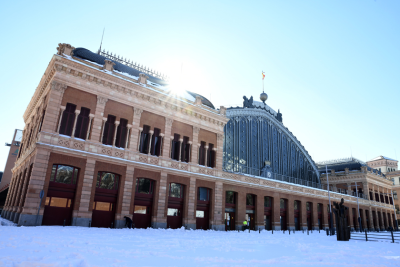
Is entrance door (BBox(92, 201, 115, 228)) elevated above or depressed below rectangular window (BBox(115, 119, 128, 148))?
below

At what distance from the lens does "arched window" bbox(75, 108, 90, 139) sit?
26609mm

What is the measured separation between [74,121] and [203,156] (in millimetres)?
16463

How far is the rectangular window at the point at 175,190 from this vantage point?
31822 millimetres

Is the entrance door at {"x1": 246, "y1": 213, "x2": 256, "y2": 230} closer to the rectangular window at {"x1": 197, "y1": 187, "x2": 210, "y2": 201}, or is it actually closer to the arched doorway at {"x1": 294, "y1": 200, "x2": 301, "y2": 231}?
the rectangular window at {"x1": 197, "y1": 187, "x2": 210, "y2": 201}

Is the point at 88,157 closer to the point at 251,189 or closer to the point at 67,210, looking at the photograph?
the point at 67,210

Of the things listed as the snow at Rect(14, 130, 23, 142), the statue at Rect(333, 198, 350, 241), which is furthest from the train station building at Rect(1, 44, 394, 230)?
the snow at Rect(14, 130, 23, 142)

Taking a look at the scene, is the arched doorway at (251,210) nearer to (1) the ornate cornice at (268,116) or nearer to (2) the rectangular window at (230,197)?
(2) the rectangular window at (230,197)

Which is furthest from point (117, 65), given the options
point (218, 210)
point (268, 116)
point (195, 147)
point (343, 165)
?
point (343, 165)

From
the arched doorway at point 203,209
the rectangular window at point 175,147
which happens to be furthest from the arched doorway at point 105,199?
the arched doorway at point 203,209

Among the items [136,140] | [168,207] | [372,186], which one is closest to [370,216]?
[372,186]

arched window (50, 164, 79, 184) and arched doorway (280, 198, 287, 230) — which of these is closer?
arched window (50, 164, 79, 184)

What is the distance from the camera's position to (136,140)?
29.7 m

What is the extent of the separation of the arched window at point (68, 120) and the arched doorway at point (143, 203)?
8548 mm

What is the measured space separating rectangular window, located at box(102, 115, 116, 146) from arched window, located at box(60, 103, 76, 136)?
3.25 m
